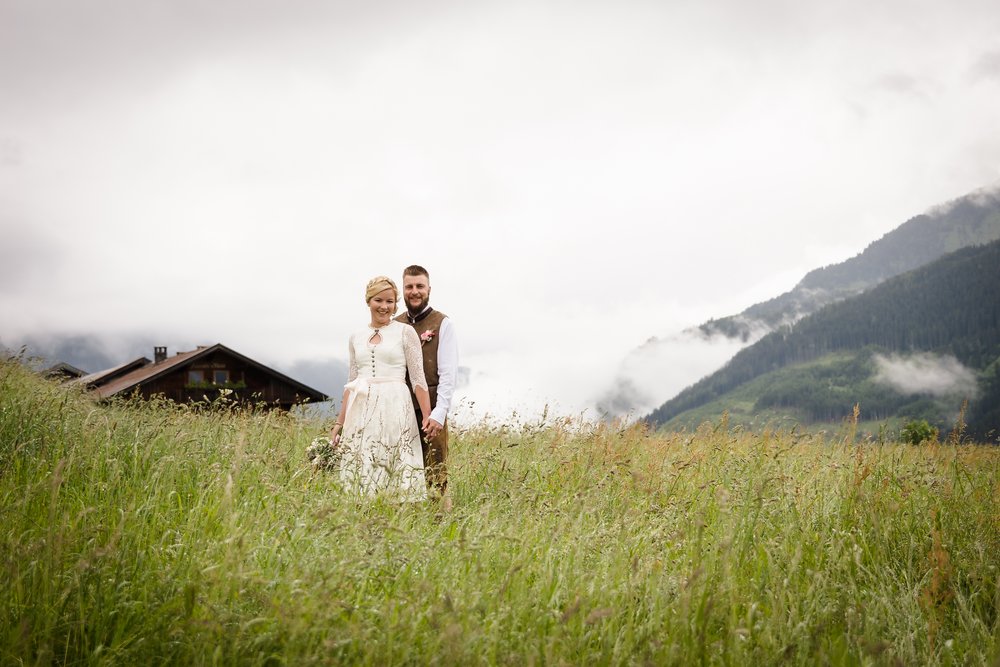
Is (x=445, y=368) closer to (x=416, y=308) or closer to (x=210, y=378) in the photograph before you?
(x=416, y=308)

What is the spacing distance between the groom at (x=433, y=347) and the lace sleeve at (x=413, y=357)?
196 mm

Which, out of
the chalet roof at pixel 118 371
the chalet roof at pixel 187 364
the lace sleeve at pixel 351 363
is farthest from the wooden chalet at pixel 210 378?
the lace sleeve at pixel 351 363

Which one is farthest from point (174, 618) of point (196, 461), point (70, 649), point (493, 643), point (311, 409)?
point (311, 409)

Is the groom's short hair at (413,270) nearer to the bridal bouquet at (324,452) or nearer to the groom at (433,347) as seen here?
the groom at (433,347)

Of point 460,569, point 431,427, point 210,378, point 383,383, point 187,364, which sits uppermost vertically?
point 187,364

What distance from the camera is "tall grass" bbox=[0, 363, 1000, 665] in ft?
8.90

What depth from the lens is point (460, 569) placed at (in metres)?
3.52

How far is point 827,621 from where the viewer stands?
10.9 ft

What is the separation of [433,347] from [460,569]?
8.99 feet

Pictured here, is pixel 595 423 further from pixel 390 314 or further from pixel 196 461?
pixel 196 461

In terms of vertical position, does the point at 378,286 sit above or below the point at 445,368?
above

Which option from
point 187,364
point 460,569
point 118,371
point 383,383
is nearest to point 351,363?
point 383,383

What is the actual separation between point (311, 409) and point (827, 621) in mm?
7974

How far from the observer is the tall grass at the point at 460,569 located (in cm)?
271
